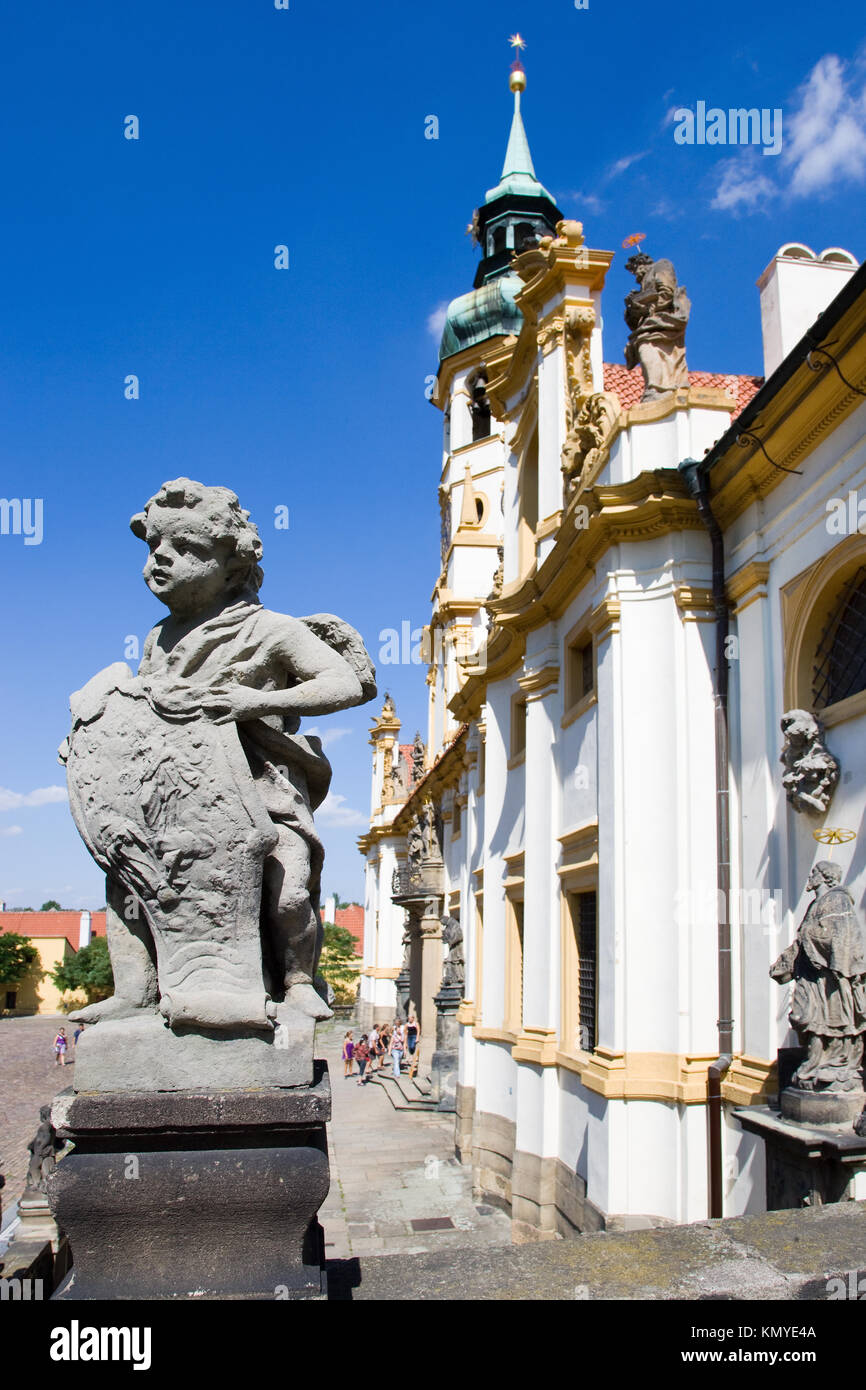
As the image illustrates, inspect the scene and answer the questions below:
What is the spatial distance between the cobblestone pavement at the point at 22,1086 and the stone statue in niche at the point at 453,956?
8443mm

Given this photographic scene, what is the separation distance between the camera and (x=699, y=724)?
9.91m

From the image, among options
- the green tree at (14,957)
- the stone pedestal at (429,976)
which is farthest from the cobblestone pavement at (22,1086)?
the stone pedestal at (429,976)

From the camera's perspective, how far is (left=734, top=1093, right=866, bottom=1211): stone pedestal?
636 cm

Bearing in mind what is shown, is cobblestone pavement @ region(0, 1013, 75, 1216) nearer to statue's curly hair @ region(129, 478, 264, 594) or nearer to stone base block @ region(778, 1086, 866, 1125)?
statue's curly hair @ region(129, 478, 264, 594)

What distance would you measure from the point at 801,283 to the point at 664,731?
6034 millimetres

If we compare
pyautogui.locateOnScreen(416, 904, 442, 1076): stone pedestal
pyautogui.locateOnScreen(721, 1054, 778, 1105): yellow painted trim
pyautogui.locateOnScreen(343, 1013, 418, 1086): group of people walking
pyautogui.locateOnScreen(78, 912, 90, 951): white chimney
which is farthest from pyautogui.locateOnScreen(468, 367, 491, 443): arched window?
pyautogui.locateOnScreen(78, 912, 90, 951): white chimney

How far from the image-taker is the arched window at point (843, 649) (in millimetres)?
7898

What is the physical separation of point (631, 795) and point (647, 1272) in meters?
7.40

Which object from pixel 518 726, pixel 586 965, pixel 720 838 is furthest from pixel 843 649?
pixel 518 726

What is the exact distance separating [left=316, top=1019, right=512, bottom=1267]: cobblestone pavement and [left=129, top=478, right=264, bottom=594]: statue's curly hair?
738 cm

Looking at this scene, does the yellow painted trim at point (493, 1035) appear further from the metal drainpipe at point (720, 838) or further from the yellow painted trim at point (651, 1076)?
the metal drainpipe at point (720, 838)

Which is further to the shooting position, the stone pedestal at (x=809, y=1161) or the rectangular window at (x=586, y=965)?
the rectangular window at (x=586, y=965)
